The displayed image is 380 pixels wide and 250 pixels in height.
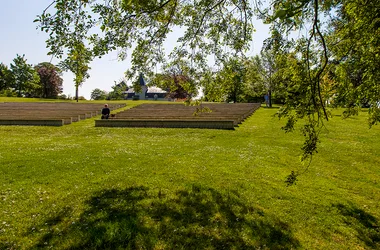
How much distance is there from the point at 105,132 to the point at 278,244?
1701 centimetres

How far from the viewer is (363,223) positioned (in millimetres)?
6984

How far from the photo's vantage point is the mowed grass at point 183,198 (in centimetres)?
560

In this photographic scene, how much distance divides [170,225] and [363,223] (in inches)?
200

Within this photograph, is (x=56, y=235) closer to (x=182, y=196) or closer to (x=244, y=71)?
(x=182, y=196)

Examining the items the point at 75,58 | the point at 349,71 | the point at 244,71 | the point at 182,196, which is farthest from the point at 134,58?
the point at 349,71

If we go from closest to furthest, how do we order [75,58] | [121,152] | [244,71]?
1. [75,58]
2. [244,71]
3. [121,152]

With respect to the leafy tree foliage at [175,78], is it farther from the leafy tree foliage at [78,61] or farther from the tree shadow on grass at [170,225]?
the tree shadow on grass at [170,225]

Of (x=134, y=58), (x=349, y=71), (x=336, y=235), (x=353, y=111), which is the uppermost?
(x=134, y=58)

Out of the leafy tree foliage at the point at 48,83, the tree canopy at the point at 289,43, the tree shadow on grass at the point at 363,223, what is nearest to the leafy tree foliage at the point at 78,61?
the tree canopy at the point at 289,43

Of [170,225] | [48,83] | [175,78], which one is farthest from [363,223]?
[48,83]

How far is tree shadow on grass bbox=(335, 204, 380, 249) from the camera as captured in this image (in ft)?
20.4

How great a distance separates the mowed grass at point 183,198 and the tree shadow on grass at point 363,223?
0.03 meters

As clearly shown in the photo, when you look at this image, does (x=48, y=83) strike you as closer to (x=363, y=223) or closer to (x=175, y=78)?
(x=175, y=78)

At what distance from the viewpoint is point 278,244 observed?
219 inches
